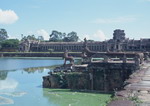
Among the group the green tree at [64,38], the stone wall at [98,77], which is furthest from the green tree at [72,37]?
the stone wall at [98,77]

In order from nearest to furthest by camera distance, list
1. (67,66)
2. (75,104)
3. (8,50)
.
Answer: (75,104)
(67,66)
(8,50)

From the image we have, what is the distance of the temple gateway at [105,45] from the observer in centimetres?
11638

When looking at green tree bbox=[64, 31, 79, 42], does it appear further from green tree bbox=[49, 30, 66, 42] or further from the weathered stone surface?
the weathered stone surface

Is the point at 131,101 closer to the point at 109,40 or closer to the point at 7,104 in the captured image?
the point at 7,104

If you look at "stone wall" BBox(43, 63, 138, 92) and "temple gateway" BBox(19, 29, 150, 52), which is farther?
"temple gateway" BBox(19, 29, 150, 52)

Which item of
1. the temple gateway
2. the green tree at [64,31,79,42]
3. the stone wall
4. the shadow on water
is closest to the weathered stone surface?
the shadow on water

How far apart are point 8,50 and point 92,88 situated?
123704 millimetres

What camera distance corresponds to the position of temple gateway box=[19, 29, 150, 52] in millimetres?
116375

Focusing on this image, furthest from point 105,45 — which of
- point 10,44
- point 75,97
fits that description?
point 75,97

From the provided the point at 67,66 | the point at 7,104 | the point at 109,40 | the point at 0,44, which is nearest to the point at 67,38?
the point at 0,44

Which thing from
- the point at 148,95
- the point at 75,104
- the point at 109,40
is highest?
the point at 109,40

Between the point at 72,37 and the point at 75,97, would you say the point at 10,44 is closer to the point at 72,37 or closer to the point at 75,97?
the point at 72,37

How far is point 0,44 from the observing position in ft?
494

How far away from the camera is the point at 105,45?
423 ft
